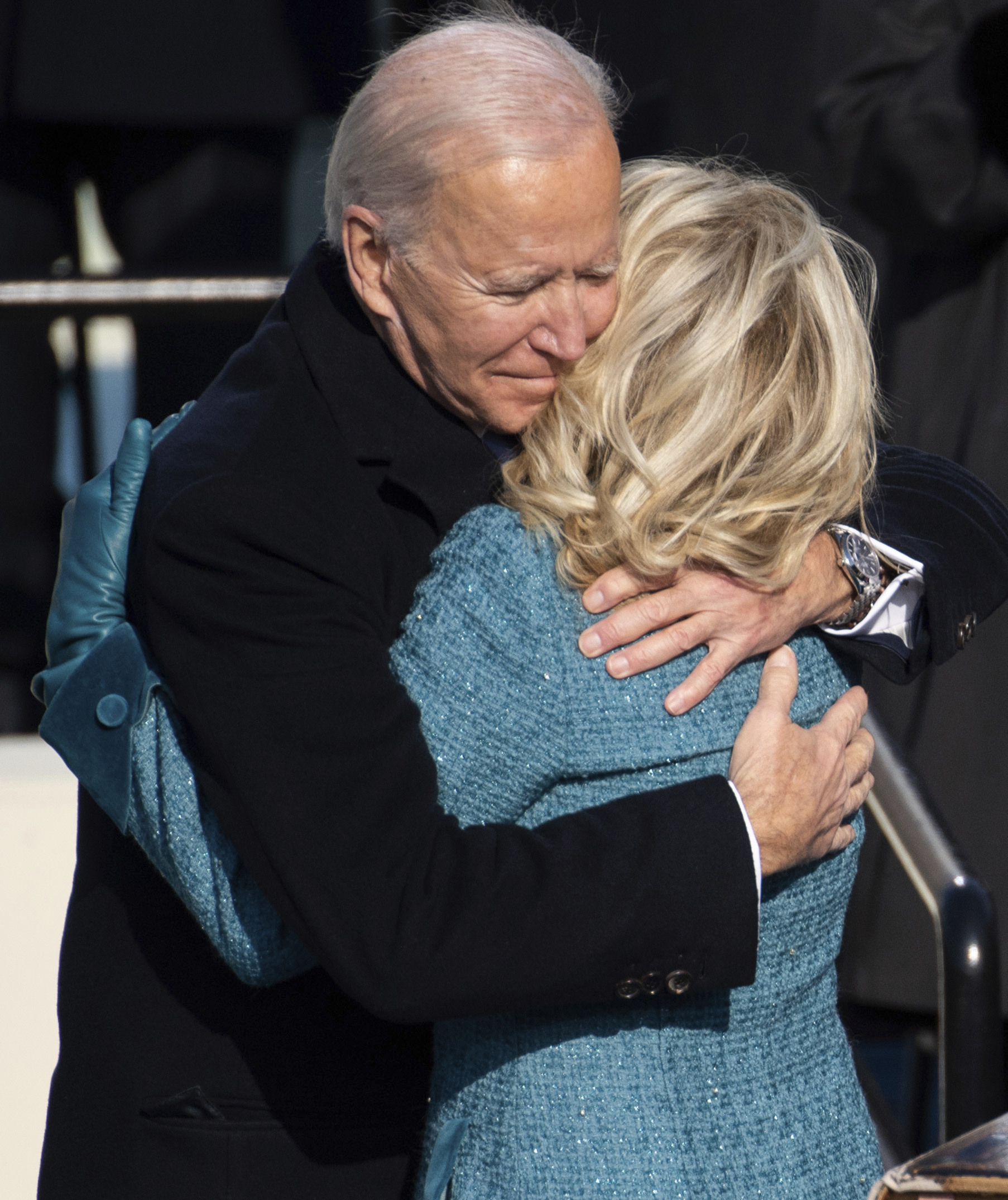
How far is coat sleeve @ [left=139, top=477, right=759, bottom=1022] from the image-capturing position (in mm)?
1250

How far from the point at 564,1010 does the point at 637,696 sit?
0.98 feet

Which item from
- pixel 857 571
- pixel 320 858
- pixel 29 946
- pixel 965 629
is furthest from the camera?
pixel 29 946

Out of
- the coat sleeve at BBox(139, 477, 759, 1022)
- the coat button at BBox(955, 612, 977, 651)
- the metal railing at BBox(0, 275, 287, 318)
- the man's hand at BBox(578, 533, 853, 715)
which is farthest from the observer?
the metal railing at BBox(0, 275, 287, 318)

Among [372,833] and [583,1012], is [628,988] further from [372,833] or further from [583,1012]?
[372,833]

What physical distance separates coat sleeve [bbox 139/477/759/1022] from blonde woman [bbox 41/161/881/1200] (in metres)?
0.05

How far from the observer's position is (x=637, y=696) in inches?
53.2

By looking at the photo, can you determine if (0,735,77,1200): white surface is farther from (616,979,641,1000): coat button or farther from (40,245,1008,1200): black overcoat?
(616,979,641,1000): coat button

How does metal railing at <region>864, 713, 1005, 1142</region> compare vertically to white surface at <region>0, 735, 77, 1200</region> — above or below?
above

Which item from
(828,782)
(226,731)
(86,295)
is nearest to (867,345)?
(828,782)

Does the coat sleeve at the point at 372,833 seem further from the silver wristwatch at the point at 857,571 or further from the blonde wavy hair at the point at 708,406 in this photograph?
the silver wristwatch at the point at 857,571

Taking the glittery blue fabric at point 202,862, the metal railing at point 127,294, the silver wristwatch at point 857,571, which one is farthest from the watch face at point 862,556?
the metal railing at point 127,294

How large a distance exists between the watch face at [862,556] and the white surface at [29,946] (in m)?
1.25

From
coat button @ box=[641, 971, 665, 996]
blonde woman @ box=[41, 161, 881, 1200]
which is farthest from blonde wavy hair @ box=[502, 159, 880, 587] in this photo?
coat button @ box=[641, 971, 665, 996]

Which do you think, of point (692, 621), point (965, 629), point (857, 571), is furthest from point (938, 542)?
point (692, 621)
